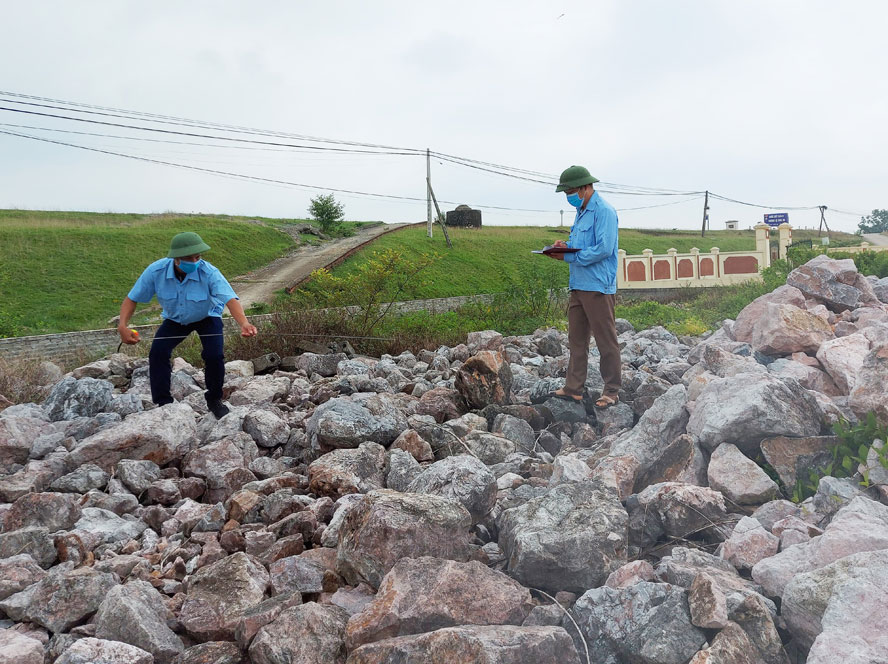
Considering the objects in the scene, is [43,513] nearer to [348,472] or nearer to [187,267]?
[348,472]

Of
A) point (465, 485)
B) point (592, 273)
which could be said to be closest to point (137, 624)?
point (465, 485)

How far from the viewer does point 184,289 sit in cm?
564

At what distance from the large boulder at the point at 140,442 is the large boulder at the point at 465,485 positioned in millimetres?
2049

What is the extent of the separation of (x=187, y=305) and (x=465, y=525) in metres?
3.48

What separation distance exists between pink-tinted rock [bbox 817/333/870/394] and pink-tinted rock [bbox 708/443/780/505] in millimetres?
1642

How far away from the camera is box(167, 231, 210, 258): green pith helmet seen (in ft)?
17.8

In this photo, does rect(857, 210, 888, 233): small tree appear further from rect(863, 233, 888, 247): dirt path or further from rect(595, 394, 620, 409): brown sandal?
rect(595, 394, 620, 409): brown sandal

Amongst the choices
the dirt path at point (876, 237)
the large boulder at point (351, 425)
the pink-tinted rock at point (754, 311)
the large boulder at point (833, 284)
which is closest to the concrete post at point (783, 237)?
the large boulder at point (833, 284)

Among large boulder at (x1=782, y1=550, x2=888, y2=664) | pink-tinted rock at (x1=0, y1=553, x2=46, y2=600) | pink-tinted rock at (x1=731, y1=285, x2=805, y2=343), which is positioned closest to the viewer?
large boulder at (x1=782, y1=550, x2=888, y2=664)

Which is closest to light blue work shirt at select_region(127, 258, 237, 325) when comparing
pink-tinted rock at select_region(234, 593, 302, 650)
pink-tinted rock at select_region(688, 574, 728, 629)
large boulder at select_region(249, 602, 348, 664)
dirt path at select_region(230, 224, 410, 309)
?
pink-tinted rock at select_region(234, 593, 302, 650)

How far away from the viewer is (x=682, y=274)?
69.6 feet

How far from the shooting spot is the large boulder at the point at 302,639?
8.36ft

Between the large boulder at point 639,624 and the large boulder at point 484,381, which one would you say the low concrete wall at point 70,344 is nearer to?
the large boulder at point 484,381

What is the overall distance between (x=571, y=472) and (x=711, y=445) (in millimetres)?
778
